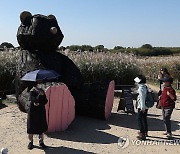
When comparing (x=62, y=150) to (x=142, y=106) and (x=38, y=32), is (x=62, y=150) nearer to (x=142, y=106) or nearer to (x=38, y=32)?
(x=142, y=106)

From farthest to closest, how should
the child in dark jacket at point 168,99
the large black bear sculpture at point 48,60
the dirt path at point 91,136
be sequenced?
the large black bear sculpture at point 48,60 < the child in dark jacket at point 168,99 < the dirt path at point 91,136

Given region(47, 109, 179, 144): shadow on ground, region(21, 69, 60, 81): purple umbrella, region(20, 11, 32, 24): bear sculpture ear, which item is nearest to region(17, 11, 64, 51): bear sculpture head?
region(20, 11, 32, 24): bear sculpture ear

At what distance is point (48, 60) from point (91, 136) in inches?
81.4

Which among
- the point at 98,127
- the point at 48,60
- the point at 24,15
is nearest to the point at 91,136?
the point at 98,127

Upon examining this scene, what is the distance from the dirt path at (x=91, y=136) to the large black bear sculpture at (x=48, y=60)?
47 centimetres

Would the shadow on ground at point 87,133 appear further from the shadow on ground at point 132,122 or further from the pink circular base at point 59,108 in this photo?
the shadow on ground at point 132,122

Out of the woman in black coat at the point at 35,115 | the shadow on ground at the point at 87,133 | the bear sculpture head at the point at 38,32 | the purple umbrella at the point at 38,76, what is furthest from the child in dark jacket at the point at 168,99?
the bear sculpture head at the point at 38,32

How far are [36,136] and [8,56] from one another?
18.9 feet

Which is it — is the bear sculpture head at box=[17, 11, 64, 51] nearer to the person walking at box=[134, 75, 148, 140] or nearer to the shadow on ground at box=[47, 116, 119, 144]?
the shadow on ground at box=[47, 116, 119, 144]

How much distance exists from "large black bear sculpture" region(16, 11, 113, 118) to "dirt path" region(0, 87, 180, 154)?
0.47 meters

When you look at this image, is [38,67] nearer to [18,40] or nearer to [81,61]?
[18,40]

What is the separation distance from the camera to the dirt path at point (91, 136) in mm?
5574

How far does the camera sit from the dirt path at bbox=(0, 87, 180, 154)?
5574 millimetres
